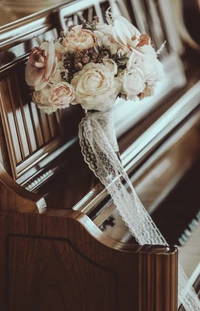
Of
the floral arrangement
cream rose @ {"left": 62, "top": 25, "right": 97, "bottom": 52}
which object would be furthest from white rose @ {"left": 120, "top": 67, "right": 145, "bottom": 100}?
cream rose @ {"left": 62, "top": 25, "right": 97, "bottom": 52}

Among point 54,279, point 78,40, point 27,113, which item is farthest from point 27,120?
point 54,279

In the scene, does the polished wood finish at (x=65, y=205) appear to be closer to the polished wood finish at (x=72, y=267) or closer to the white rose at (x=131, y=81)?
the polished wood finish at (x=72, y=267)

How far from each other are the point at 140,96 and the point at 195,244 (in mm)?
708

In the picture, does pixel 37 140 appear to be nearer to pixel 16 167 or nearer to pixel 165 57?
pixel 16 167

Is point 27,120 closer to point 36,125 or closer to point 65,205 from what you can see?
Answer: point 36,125

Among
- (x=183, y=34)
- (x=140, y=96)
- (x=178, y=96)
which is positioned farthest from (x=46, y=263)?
(x=183, y=34)

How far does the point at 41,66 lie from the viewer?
1624mm

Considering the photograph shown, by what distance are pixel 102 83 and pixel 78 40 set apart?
13cm

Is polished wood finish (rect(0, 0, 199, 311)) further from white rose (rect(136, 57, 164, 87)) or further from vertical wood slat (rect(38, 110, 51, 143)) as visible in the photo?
white rose (rect(136, 57, 164, 87))

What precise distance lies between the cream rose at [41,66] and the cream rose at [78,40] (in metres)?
0.05

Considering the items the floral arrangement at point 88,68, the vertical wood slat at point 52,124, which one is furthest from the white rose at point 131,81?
the vertical wood slat at point 52,124

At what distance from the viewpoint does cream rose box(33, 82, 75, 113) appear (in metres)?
1.64

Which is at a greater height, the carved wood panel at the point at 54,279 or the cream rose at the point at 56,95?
the cream rose at the point at 56,95

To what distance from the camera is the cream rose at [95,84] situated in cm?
164
